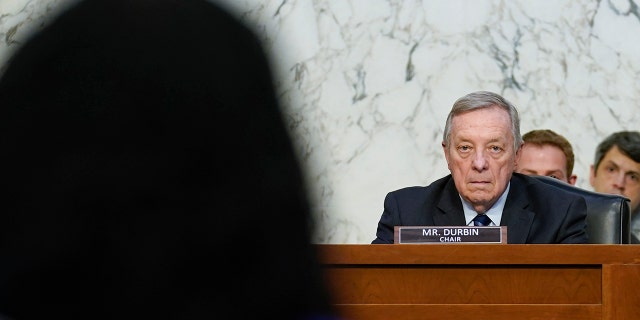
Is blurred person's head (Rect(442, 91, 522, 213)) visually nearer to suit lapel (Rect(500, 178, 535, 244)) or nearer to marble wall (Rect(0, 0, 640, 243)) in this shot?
suit lapel (Rect(500, 178, 535, 244))

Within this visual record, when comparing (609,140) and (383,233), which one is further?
(609,140)

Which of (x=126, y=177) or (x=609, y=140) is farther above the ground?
(x=126, y=177)

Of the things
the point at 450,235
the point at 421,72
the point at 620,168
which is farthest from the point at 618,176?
the point at 450,235

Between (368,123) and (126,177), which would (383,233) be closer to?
(368,123)

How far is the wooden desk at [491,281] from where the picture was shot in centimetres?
340

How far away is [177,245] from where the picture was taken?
799 mm

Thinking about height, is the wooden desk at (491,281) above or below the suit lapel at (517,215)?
above

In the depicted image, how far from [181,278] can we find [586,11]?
5647 millimetres

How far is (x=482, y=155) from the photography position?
14.2ft

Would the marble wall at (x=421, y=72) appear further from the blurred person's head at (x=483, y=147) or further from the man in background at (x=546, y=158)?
the blurred person's head at (x=483, y=147)

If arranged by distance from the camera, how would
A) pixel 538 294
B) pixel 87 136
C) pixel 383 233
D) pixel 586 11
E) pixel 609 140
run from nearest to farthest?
pixel 87 136, pixel 538 294, pixel 383 233, pixel 609 140, pixel 586 11

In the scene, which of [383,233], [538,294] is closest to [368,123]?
[383,233]

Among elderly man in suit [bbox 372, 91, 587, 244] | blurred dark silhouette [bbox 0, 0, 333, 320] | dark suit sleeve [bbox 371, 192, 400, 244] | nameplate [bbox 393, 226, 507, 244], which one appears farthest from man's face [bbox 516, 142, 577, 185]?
blurred dark silhouette [bbox 0, 0, 333, 320]

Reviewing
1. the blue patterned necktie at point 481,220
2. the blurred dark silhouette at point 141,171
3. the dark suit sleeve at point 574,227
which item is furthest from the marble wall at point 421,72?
the blurred dark silhouette at point 141,171
